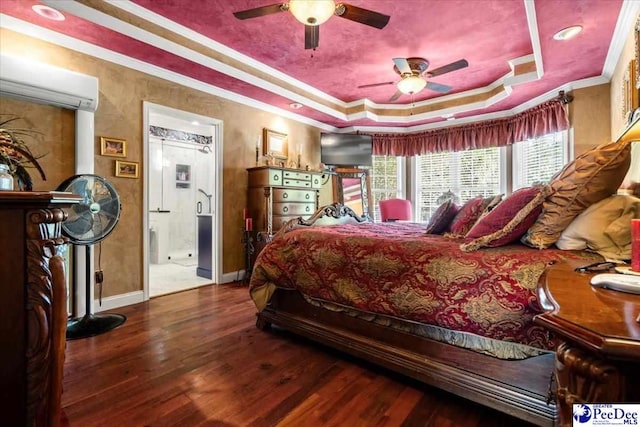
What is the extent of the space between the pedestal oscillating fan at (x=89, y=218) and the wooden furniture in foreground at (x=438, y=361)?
1.50 meters

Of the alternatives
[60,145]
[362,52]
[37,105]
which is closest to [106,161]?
[60,145]

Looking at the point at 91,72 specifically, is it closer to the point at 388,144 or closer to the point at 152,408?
the point at 152,408

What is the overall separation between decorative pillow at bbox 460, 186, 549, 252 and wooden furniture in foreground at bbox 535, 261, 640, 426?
92cm

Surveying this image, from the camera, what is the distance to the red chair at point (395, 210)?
5.17 metres

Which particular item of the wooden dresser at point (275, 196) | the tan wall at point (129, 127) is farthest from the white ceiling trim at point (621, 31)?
the tan wall at point (129, 127)

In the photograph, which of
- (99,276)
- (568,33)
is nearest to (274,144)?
(99,276)

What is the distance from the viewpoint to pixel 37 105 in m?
2.58

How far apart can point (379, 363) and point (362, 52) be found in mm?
3130

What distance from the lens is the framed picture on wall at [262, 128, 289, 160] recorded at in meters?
4.52

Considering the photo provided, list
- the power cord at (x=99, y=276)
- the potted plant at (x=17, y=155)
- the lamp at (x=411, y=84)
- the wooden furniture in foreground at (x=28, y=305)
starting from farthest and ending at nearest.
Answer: the lamp at (x=411, y=84) → the power cord at (x=99, y=276) → the potted plant at (x=17, y=155) → the wooden furniture in foreground at (x=28, y=305)

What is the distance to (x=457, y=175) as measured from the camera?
545cm

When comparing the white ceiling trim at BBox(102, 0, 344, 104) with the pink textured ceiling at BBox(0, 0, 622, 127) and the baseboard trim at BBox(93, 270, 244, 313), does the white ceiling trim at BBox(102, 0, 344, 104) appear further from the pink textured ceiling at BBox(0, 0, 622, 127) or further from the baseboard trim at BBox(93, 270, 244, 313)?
the baseboard trim at BBox(93, 270, 244, 313)

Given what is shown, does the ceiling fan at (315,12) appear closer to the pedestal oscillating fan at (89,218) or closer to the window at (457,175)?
the pedestal oscillating fan at (89,218)

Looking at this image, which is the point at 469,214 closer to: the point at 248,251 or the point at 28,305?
the point at 28,305
